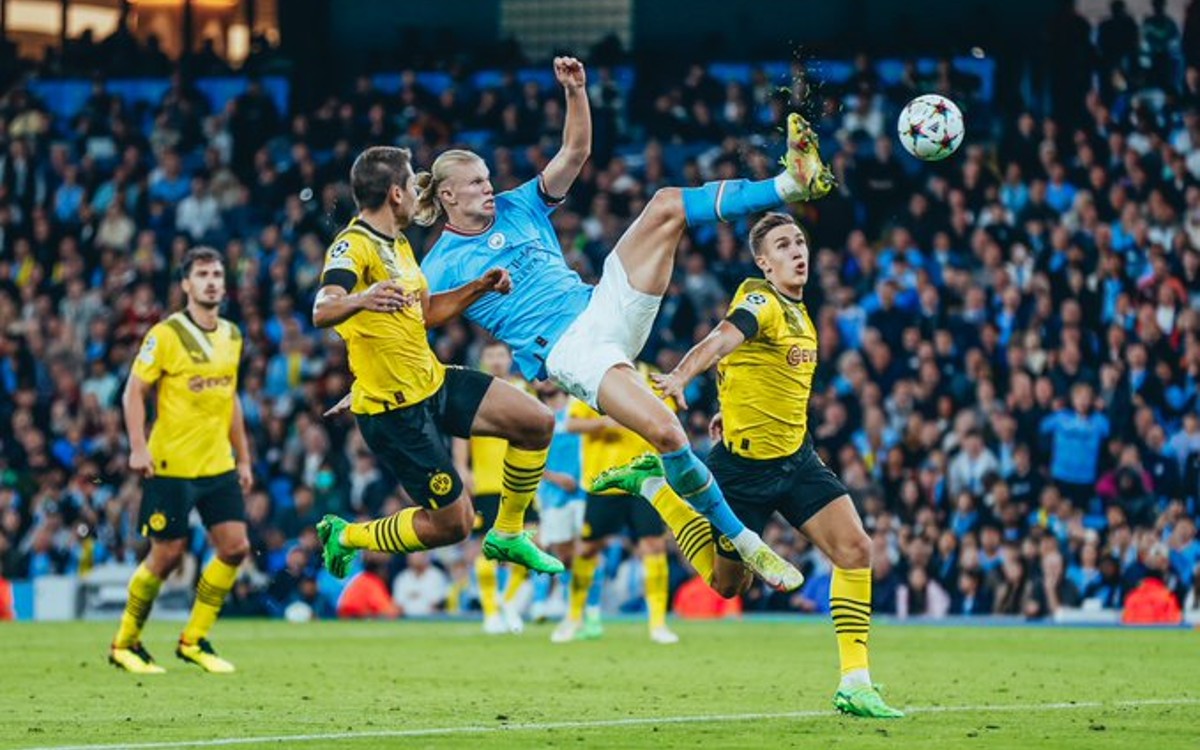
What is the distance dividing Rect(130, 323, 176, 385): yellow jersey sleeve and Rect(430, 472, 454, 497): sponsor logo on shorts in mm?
4147

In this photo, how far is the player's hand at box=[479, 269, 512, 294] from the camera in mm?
11605

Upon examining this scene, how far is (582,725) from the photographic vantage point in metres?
11.3

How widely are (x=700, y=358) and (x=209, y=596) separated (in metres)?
5.74

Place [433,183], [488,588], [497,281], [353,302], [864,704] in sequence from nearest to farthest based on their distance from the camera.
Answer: [353,302]
[864,704]
[497,281]
[433,183]
[488,588]

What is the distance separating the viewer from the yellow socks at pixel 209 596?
52.3 ft

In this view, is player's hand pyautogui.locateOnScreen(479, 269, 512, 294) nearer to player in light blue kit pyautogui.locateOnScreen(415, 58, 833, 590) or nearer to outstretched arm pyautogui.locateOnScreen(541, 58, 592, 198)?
player in light blue kit pyautogui.locateOnScreen(415, 58, 833, 590)

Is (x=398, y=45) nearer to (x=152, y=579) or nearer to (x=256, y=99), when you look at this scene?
(x=256, y=99)

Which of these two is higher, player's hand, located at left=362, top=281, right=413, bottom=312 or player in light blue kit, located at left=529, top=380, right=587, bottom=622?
player's hand, located at left=362, top=281, right=413, bottom=312

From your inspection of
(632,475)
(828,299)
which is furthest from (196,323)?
(828,299)

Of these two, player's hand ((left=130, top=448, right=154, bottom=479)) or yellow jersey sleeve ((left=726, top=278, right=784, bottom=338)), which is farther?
player's hand ((left=130, top=448, right=154, bottom=479))

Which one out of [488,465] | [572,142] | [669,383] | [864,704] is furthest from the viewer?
[488,465]

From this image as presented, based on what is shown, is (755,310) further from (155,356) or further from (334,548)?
(155,356)

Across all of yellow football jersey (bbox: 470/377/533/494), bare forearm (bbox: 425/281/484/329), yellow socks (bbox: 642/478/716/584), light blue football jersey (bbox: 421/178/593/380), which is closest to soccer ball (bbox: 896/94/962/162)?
light blue football jersey (bbox: 421/178/593/380)

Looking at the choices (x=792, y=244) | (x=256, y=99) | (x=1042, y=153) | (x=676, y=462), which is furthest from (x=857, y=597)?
(x=256, y=99)
